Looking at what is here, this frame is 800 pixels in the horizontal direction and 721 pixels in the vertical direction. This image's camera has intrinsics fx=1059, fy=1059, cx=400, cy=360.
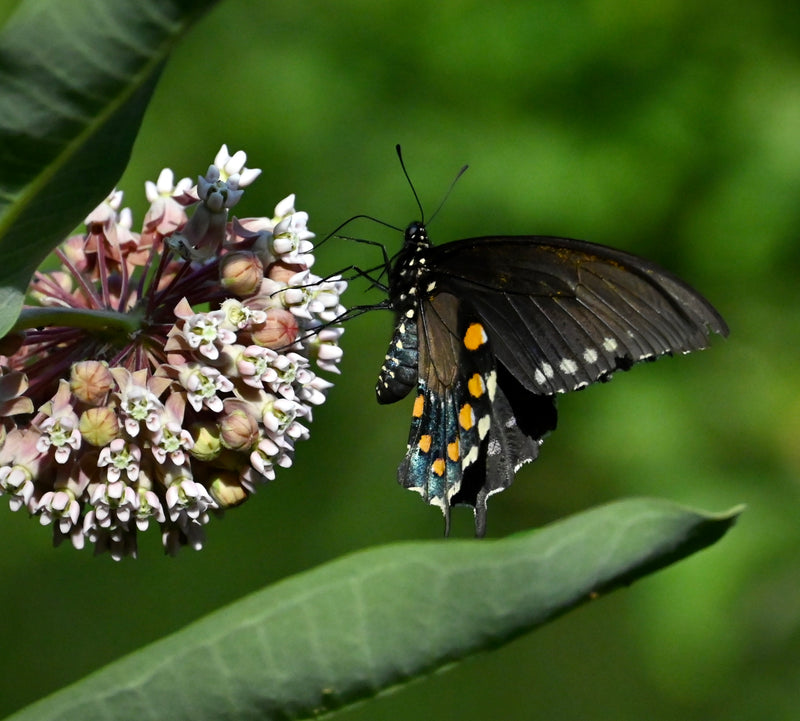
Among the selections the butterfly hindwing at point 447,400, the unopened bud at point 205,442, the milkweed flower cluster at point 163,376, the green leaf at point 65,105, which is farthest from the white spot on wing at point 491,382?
the green leaf at point 65,105

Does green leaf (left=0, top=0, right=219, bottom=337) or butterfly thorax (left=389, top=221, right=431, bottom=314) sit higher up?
butterfly thorax (left=389, top=221, right=431, bottom=314)

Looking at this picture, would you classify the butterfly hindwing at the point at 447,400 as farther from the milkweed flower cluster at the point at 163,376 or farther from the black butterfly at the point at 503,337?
the milkweed flower cluster at the point at 163,376

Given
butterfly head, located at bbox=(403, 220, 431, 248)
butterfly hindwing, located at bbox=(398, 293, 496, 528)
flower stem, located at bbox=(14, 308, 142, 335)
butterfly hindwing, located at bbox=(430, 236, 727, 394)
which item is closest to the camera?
flower stem, located at bbox=(14, 308, 142, 335)

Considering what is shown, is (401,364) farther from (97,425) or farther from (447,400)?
(97,425)

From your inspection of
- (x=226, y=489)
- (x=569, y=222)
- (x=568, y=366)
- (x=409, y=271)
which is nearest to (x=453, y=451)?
(x=568, y=366)

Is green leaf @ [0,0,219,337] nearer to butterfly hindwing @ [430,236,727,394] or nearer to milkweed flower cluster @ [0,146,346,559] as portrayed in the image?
milkweed flower cluster @ [0,146,346,559]

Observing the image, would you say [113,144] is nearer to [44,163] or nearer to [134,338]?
[44,163]

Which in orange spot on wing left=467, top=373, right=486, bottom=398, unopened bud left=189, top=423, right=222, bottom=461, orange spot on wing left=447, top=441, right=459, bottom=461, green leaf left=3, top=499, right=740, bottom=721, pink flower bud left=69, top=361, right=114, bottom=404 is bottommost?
green leaf left=3, top=499, right=740, bottom=721

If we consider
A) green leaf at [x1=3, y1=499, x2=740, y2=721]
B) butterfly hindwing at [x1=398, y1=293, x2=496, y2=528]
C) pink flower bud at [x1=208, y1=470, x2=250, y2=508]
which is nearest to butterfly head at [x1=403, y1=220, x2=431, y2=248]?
butterfly hindwing at [x1=398, y1=293, x2=496, y2=528]
